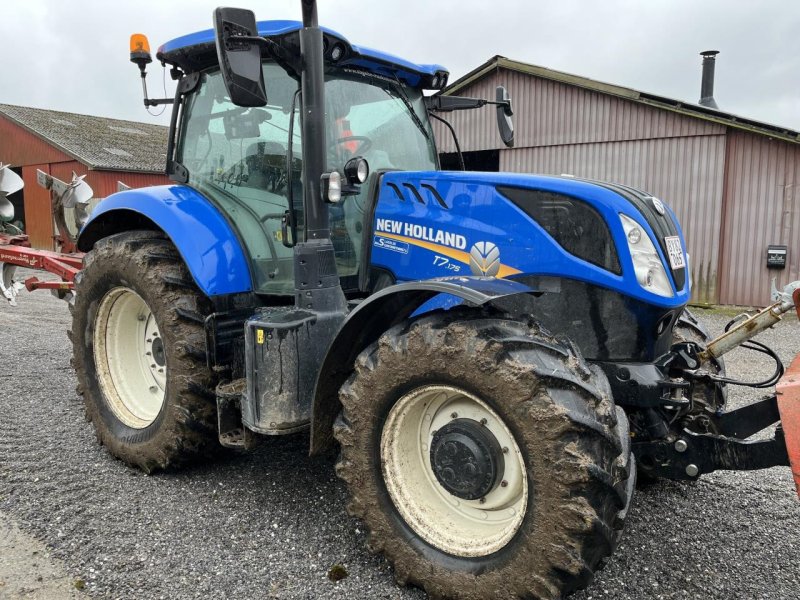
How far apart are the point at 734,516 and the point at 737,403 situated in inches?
80.1

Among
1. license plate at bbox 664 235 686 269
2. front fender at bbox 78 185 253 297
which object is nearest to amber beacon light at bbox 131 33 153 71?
front fender at bbox 78 185 253 297

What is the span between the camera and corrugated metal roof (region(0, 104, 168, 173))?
20.4 metres

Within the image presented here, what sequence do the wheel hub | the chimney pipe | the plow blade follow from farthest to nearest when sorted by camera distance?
the chimney pipe
the wheel hub
the plow blade

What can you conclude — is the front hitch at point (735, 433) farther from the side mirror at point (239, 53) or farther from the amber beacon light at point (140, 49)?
the amber beacon light at point (140, 49)

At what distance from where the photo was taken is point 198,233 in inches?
131

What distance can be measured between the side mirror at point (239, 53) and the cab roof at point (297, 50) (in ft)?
1.36

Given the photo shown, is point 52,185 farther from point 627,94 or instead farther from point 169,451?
point 627,94

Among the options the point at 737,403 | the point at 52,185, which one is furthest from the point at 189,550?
the point at 52,185

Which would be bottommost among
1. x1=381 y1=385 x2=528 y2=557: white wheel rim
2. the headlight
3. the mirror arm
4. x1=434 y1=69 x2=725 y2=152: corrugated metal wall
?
x1=381 y1=385 x2=528 y2=557: white wheel rim

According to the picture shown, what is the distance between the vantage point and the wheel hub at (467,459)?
7.85 ft

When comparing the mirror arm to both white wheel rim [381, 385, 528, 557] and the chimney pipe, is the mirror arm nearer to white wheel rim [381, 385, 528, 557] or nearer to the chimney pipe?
white wheel rim [381, 385, 528, 557]

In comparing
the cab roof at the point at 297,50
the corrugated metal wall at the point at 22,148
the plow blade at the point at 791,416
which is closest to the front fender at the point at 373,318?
the plow blade at the point at 791,416

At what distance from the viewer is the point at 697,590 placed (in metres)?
2.56

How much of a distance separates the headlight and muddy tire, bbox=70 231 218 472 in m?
2.15
